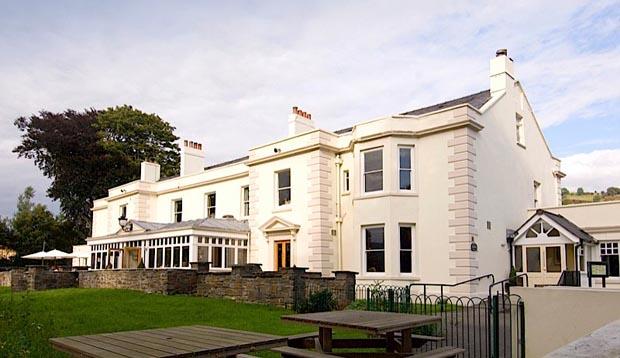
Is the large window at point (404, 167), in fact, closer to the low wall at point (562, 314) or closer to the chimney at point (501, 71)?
the chimney at point (501, 71)

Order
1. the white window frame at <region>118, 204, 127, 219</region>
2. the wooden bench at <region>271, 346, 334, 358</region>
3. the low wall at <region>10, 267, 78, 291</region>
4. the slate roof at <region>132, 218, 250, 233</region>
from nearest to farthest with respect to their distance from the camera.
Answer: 1. the wooden bench at <region>271, 346, 334, 358</region>
2. the slate roof at <region>132, 218, 250, 233</region>
3. the low wall at <region>10, 267, 78, 291</region>
4. the white window frame at <region>118, 204, 127, 219</region>

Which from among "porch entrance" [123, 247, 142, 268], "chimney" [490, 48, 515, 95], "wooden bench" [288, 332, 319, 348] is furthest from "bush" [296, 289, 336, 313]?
"porch entrance" [123, 247, 142, 268]

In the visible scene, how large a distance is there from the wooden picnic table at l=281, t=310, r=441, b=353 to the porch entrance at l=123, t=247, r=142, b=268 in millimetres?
20057

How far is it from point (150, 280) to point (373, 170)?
9.32 meters

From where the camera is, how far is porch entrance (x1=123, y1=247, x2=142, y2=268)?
2598 centimetres

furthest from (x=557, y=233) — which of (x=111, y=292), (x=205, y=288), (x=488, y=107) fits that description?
(x=111, y=292)

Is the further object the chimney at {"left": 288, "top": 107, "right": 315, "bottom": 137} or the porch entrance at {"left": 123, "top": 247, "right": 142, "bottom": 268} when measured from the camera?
the porch entrance at {"left": 123, "top": 247, "right": 142, "bottom": 268}

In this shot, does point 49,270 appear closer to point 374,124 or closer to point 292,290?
point 292,290

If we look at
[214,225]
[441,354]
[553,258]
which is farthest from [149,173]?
[441,354]

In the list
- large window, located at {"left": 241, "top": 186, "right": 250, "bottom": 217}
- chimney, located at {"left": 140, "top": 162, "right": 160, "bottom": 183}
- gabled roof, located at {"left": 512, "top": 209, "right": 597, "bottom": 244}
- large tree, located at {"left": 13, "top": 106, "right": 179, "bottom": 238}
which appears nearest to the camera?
gabled roof, located at {"left": 512, "top": 209, "right": 597, "bottom": 244}

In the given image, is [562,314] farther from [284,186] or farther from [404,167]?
[284,186]

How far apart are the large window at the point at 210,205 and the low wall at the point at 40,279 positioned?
713cm

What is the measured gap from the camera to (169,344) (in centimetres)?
542

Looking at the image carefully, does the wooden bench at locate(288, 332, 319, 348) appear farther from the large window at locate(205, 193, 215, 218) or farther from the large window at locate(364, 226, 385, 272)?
the large window at locate(205, 193, 215, 218)
